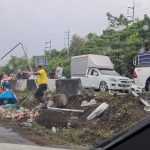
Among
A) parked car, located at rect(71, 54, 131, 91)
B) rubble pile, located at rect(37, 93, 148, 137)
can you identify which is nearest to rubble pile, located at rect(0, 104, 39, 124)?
rubble pile, located at rect(37, 93, 148, 137)

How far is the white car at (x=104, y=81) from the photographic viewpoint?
32.3 m

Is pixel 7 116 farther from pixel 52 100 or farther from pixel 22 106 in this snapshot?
pixel 22 106

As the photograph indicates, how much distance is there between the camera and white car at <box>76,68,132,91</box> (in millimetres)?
32312

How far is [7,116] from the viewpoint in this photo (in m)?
18.8

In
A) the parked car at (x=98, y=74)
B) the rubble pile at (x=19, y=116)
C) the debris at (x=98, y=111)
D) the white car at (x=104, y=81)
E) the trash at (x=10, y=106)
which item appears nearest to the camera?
the debris at (x=98, y=111)

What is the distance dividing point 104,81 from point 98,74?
1198mm

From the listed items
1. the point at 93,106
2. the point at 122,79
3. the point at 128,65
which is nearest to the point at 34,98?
the point at 93,106

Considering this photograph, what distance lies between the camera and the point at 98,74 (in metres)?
33.9

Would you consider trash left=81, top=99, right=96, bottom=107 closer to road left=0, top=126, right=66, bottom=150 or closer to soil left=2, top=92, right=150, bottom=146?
soil left=2, top=92, right=150, bottom=146

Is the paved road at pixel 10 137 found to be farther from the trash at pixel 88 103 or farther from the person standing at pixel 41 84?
the person standing at pixel 41 84

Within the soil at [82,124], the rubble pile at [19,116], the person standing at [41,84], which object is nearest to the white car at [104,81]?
the person standing at [41,84]

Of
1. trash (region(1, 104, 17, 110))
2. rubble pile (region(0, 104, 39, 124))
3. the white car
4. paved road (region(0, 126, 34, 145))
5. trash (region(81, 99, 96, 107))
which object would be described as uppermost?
the white car

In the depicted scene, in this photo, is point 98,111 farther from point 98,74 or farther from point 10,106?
point 98,74

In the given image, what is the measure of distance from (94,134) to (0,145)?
3910 millimetres
